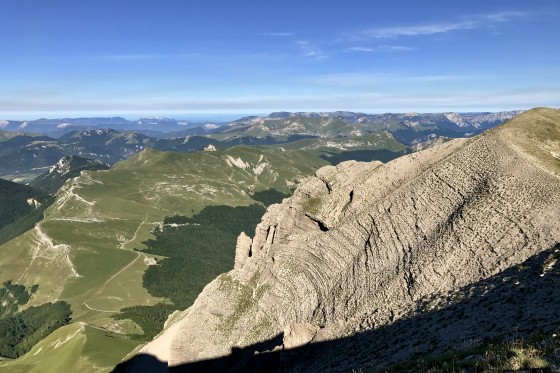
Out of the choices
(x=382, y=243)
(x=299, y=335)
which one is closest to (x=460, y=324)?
(x=299, y=335)

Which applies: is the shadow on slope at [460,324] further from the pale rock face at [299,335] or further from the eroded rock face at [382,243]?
the eroded rock face at [382,243]

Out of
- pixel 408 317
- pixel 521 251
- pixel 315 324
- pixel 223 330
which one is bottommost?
pixel 223 330

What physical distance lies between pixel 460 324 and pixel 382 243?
126 feet

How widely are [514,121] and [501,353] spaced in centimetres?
9219

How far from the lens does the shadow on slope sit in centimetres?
4816

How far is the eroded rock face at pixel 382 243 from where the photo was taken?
249 ft

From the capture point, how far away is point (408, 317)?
229 feet

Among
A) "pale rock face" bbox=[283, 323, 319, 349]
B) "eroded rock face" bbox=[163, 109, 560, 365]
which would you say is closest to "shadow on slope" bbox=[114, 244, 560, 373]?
"pale rock face" bbox=[283, 323, 319, 349]

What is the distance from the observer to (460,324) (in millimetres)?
56125

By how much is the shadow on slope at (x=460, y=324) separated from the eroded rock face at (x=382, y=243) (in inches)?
131

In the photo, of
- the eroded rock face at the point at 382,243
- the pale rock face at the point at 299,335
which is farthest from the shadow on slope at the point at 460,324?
the eroded rock face at the point at 382,243

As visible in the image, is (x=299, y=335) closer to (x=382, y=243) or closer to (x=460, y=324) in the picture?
(x=382, y=243)

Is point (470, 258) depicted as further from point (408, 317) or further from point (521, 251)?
point (408, 317)

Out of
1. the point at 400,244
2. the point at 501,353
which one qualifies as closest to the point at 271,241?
the point at 400,244
